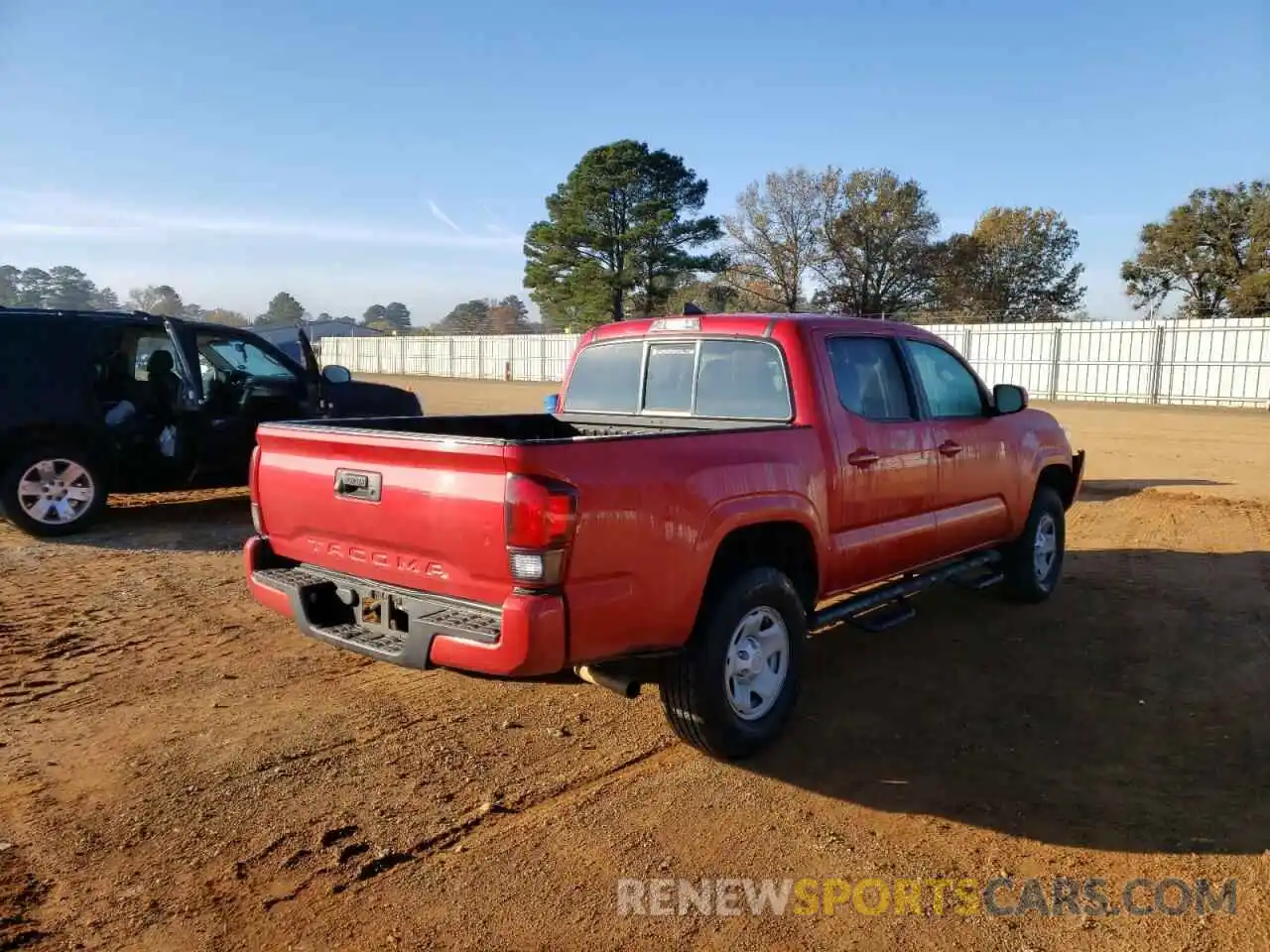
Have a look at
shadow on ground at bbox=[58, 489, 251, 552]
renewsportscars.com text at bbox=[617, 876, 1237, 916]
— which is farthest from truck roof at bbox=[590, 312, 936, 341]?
shadow on ground at bbox=[58, 489, 251, 552]

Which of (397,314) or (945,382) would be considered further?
(397,314)

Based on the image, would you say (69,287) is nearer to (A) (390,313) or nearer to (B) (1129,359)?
(A) (390,313)

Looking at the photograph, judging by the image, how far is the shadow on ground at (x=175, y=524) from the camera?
7641mm

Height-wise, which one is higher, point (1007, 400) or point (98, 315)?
point (98, 315)

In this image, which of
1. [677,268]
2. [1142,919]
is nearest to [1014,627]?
[1142,919]

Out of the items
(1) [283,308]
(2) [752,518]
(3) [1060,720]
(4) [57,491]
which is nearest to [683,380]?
(2) [752,518]

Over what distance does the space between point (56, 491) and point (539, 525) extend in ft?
21.5

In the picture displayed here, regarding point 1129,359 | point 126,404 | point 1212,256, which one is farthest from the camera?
→ point 1212,256

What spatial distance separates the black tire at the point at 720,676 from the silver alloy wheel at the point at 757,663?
0.04 ft

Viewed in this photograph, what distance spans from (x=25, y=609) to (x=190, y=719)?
93.7 inches

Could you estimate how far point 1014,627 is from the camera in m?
5.70

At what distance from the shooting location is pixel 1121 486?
11.2m

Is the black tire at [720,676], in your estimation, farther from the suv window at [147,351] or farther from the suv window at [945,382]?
the suv window at [147,351]

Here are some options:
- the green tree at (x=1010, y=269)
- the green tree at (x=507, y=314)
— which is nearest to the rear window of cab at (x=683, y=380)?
the green tree at (x=1010, y=269)
